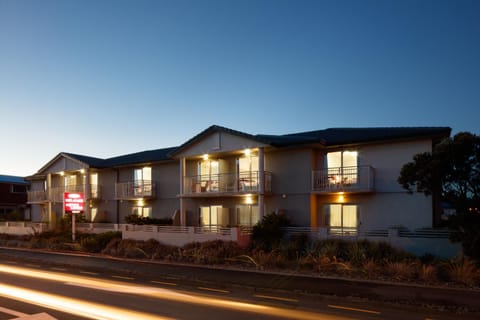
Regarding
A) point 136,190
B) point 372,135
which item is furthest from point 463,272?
point 136,190

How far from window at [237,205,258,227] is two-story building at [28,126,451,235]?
0.20 feet

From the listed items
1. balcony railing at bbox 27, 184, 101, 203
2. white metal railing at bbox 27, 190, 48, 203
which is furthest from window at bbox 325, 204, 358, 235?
white metal railing at bbox 27, 190, 48, 203

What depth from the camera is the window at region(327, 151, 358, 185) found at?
65.3 feet

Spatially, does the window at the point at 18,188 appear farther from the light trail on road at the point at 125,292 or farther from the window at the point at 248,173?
the light trail on road at the point at 125,292

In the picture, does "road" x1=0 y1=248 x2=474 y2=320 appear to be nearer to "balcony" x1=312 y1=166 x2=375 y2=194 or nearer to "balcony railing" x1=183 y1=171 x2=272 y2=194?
"balcony railing" x1=183 y1=171 x2=272 y2=194

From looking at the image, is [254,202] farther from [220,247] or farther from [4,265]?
[4,265]

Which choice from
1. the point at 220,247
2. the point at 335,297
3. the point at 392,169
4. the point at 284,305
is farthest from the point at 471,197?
the point at 220,247

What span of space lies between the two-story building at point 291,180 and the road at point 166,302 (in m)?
7.88

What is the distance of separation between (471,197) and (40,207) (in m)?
39.0

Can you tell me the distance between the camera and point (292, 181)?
71.7 ft

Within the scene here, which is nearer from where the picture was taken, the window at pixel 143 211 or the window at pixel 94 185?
the window at pixel 143 211

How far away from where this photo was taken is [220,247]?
18.6 m

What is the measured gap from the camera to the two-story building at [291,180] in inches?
752

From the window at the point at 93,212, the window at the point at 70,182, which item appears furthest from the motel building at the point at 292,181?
the window at the point at 70,182
